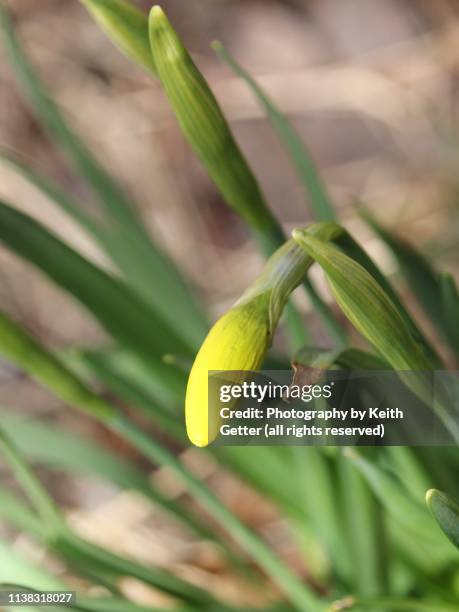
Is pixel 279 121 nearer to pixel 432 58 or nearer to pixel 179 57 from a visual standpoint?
pixel 179 57

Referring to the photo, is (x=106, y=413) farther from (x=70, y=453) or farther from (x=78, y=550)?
(x=70, y=453)

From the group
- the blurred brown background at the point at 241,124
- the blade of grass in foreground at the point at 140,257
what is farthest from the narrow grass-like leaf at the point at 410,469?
the blurred brown background at the point at 241,124

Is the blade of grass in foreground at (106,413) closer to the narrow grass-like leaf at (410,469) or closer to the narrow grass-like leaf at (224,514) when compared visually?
the narrow grass-like leaf at (224,514)

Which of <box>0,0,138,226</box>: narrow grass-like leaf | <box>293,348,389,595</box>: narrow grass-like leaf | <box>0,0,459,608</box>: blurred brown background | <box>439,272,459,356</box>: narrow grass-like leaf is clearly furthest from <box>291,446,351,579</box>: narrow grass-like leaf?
<box>0,0,459,608</box>: blurred brown background

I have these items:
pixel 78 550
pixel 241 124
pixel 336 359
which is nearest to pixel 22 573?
pixel 78 550

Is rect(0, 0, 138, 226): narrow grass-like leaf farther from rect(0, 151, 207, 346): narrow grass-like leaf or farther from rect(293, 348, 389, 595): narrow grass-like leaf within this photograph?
rect(293, 348, 389, 595): narrow grass-like leaf

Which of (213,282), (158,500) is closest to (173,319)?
(158,500)

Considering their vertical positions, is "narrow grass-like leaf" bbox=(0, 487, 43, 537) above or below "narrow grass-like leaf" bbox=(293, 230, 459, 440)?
above
